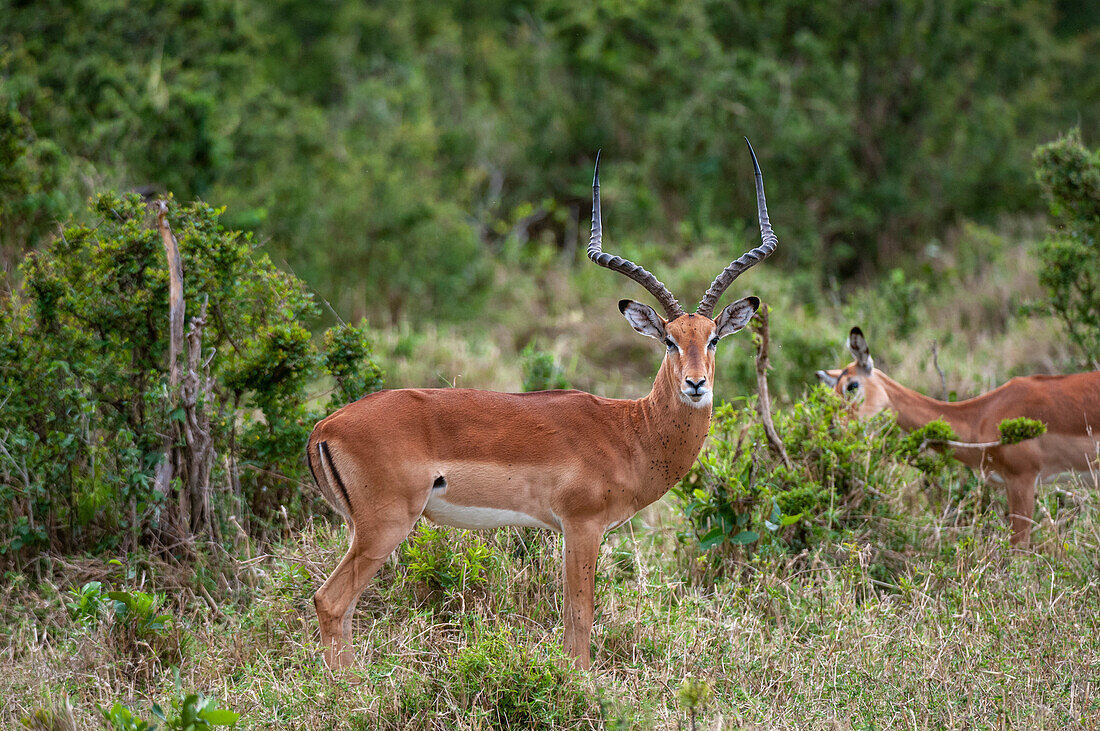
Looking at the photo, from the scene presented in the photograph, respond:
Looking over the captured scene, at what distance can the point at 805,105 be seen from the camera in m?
14.4

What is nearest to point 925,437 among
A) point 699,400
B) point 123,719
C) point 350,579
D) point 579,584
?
point 699,400

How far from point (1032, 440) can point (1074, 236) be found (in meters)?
2.30

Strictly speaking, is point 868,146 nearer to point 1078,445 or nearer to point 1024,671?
point 1078,445

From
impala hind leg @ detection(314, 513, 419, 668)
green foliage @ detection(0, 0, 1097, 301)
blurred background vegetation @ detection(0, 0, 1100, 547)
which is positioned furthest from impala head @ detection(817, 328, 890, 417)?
green foliage @ detection(0, 0, 1097, 301)

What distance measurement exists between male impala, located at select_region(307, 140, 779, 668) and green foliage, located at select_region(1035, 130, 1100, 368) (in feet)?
13.4

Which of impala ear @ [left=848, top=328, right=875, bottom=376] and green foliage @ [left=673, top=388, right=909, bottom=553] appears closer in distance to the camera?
green foliage @ [left=673, top=388, right=909, bottom=553]

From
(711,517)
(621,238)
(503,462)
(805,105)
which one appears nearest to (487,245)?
(621,238)

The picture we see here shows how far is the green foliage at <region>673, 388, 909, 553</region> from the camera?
240 inches

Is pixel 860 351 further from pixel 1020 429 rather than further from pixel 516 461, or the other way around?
pixel 516 461

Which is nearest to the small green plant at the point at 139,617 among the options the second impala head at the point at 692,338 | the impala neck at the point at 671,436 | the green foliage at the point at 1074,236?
the impala neck at the point at 671,436

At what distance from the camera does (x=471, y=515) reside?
4.93m

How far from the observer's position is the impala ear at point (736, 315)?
539cm

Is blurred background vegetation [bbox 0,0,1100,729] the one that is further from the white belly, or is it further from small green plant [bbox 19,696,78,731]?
the white belly

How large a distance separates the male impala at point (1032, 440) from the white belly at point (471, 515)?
10.8ft
